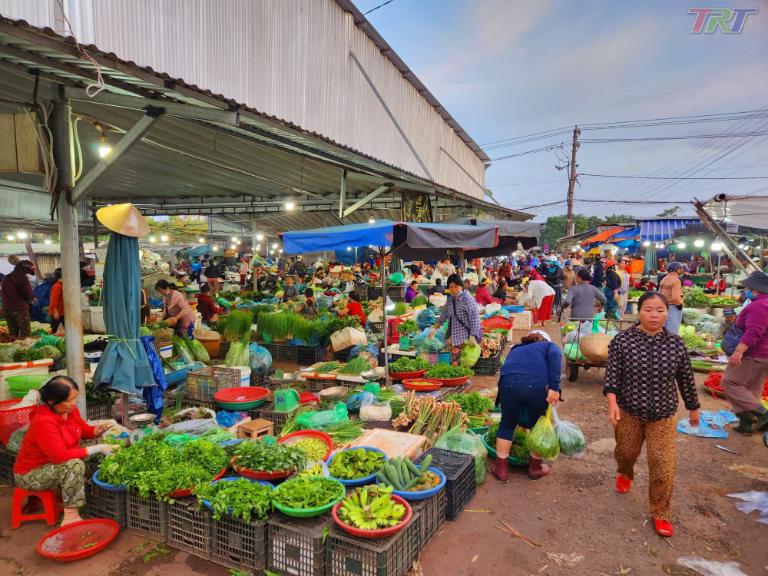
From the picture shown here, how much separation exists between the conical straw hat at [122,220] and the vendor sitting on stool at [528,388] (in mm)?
4094

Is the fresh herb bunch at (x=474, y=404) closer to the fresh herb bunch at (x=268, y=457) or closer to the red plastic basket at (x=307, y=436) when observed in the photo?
the red plastic basket at (x=307, y=436)

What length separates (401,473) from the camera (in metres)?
3.71

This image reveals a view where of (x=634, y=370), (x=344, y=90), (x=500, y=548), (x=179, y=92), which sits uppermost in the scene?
(x=344, y=90)

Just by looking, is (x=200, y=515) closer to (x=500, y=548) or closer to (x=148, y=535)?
(x=148, y=535)

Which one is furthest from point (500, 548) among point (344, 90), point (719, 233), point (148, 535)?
point (344, 90)

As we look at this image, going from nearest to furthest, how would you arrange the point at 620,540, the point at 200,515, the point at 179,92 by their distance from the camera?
the point at 200,515 → the point at 620,540 → the point at 179,92

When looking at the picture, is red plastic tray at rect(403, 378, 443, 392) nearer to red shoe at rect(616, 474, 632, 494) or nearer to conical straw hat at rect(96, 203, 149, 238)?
red shoe at rect(616, 474, 632, 494)

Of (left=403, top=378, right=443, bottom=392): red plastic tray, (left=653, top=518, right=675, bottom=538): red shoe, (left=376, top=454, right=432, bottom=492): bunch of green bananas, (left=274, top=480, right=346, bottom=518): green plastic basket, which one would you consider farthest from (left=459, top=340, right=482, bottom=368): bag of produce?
(left=274, top=480, right=346, bottom=518): green plastic basket

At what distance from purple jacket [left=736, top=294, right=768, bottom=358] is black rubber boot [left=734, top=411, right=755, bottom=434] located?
0.79 meters

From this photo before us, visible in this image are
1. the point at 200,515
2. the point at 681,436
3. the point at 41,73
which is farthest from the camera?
the point at 681,436

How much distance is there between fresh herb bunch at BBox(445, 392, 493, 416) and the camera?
19.9 feet

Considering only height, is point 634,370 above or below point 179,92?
below

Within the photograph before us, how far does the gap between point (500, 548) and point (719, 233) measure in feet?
22.4

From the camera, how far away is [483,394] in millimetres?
6922
